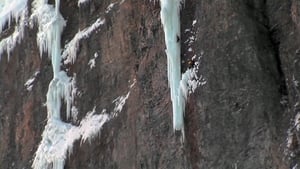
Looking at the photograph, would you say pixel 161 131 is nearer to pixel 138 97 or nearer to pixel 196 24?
pixel 138 97

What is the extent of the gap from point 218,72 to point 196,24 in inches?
58.7

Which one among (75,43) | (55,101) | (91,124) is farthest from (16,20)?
(91,124)

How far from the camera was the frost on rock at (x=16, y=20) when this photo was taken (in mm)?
21547

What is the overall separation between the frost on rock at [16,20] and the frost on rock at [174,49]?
7.44 metres

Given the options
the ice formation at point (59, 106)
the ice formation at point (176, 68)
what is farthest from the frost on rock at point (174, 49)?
the ice formation at point (59, 106)

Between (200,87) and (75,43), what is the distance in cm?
568

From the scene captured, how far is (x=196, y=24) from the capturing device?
14891 millimetres

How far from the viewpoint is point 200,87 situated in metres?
14.2

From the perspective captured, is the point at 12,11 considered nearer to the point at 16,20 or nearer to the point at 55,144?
the point at 16,20

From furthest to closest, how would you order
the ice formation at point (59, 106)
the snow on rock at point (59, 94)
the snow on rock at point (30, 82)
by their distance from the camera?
the snow on rock at point (30, 82) < the snow on rock at point (59, 94) < the ice formation at point (59, 106)

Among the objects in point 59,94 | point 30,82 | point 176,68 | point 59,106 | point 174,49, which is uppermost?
point 174,49

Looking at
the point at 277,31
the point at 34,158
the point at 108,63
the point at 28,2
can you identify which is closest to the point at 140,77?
the point at 108,63

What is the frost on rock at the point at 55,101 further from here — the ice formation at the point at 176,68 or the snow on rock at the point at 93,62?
the ice formation at the point at 176,68

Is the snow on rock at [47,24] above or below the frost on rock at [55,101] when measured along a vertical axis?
above
